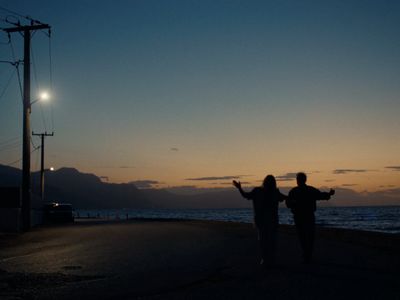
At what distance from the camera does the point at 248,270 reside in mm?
11133

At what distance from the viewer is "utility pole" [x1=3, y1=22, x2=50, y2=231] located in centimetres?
3120

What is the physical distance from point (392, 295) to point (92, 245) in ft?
42.1

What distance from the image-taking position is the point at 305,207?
40.3 ft

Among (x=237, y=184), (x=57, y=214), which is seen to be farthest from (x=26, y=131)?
(x=237, y=184)

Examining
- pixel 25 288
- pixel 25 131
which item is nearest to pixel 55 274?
pixel 25 288

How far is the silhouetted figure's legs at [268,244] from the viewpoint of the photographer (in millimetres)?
11438

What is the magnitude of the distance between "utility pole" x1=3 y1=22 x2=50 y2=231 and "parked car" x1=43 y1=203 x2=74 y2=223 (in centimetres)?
1571

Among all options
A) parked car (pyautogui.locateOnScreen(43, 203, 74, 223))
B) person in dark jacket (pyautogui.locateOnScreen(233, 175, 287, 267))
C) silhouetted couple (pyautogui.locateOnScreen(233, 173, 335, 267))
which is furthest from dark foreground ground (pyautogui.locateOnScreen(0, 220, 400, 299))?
parked car (pyautogui.locateOnScreen(43, 203, 74, 223))

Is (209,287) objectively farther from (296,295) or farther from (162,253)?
(162,253)

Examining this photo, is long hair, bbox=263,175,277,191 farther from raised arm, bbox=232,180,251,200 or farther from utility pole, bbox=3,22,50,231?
utility pole, bbox=3,22,50,231

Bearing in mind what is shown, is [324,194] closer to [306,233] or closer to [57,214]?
[306,233]

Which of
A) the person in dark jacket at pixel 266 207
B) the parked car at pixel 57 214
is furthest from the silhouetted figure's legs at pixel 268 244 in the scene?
the parked car at pixel 57 214

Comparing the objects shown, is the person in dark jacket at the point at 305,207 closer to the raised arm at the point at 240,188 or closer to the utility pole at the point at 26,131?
the raised arm at the point at 240,188

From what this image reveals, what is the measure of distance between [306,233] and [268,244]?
1057mm
